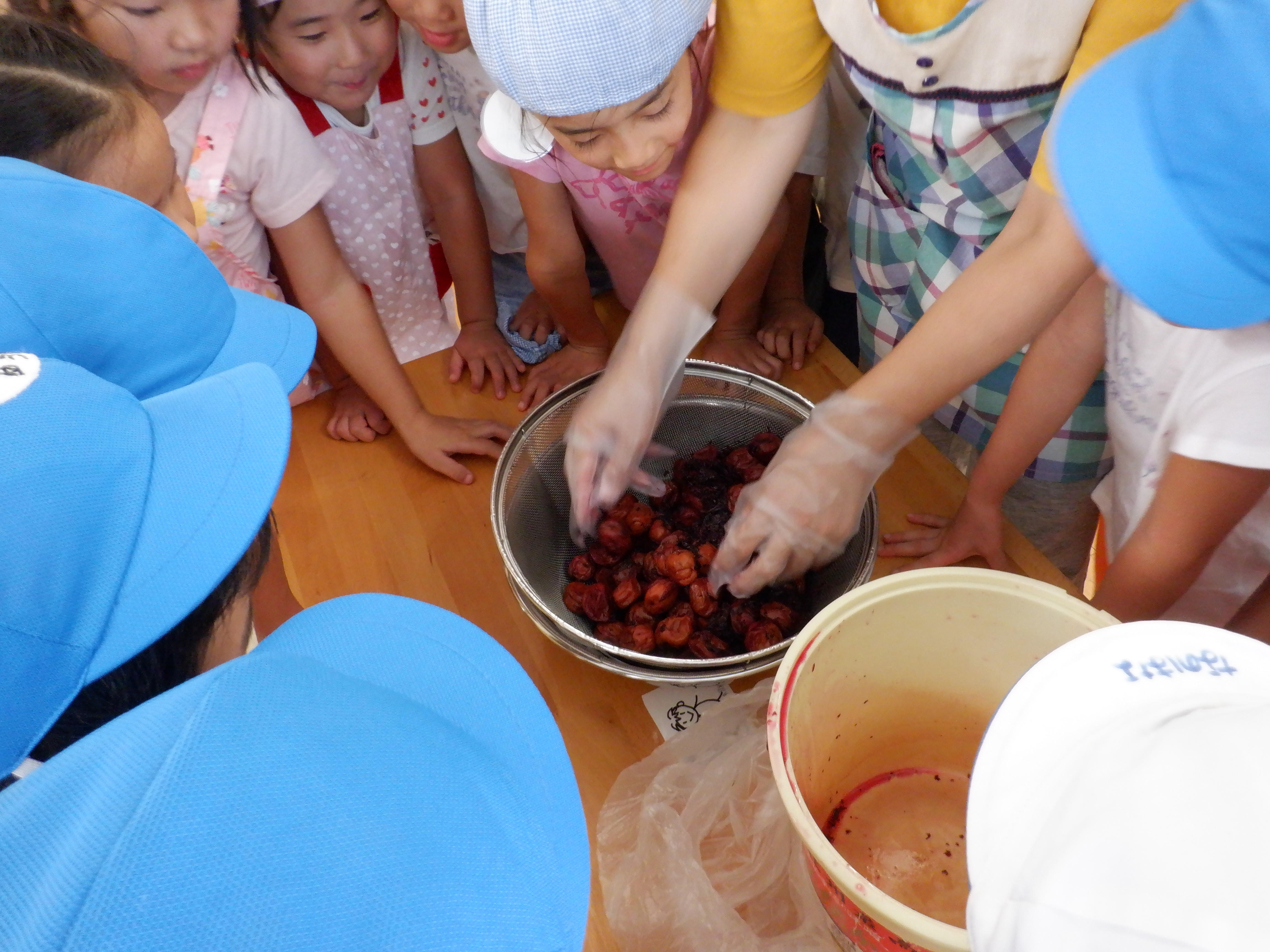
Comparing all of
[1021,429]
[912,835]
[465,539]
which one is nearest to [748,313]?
[1021,429]

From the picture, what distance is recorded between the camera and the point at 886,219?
123cm

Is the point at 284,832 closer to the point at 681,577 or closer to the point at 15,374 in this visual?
the point at 15,374

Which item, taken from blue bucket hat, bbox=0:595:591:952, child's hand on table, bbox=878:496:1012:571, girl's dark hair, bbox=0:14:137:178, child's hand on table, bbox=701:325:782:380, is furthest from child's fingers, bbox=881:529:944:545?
girl's dark hair, bbox=0:14:137:178

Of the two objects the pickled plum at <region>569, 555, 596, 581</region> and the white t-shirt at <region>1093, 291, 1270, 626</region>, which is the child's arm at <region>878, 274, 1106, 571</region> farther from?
the pickled plum at <region>569, 555, 596, 581</region>

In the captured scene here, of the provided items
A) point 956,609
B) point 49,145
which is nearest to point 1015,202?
point 956,609

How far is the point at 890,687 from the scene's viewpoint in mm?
792

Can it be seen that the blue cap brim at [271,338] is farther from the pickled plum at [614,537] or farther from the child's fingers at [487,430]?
the pickled plum at [614,537]

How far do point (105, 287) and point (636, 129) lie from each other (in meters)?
0.56

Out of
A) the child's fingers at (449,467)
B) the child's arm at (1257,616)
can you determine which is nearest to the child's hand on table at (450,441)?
the child's fingers at (449,467)

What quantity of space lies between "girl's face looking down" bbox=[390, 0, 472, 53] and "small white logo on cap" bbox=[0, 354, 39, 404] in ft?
2.65

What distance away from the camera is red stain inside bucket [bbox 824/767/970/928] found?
29.3 inches

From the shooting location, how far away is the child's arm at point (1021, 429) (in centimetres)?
96

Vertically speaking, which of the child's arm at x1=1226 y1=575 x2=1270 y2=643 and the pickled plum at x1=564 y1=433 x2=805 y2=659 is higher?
the pickled plum at x1=564 y1=433 x2=805 y2=659

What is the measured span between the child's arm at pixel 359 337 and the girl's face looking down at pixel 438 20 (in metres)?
0.33
